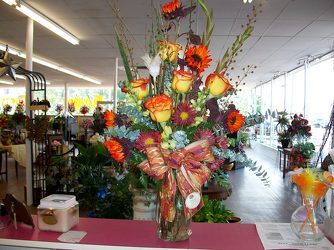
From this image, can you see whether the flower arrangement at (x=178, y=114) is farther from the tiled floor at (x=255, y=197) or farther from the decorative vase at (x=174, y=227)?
the tiled floor at (x=255, y=197)

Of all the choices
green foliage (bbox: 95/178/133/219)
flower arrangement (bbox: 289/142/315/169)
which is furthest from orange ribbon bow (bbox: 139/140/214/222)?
flower arrangement (bbox: 289/142/315/169)

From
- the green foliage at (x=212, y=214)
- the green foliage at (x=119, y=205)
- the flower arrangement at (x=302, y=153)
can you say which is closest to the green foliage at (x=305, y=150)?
the flower arrangement at (x=302, y=153)

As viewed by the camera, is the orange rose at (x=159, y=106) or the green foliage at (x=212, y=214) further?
the green foliage at (x=212, y=214)

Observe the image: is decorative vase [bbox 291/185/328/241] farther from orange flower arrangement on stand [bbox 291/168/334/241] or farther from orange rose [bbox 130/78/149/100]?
orange rose [bbox 130/78/149/100]

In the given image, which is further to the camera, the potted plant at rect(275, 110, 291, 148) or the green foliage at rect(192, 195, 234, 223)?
the potted plant at rect(275, 110, 291, 148)

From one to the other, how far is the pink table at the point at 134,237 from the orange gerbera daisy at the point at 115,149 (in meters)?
0.33

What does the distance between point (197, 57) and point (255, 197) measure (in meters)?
5.18

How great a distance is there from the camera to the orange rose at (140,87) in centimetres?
112

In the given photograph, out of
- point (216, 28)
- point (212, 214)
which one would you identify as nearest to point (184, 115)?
point (212, 214)

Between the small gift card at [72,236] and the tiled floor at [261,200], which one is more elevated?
the small gift card at [72,236]

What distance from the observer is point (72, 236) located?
125 cm

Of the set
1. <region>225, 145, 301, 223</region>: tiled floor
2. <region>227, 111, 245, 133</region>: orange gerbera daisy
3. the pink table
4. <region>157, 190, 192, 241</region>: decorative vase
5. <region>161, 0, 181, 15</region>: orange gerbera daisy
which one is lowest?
<region>225, 145, 301, 223</region>: tiled floor

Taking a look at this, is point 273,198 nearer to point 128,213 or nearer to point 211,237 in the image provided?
point 128,213

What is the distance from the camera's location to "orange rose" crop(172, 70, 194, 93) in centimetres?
104
